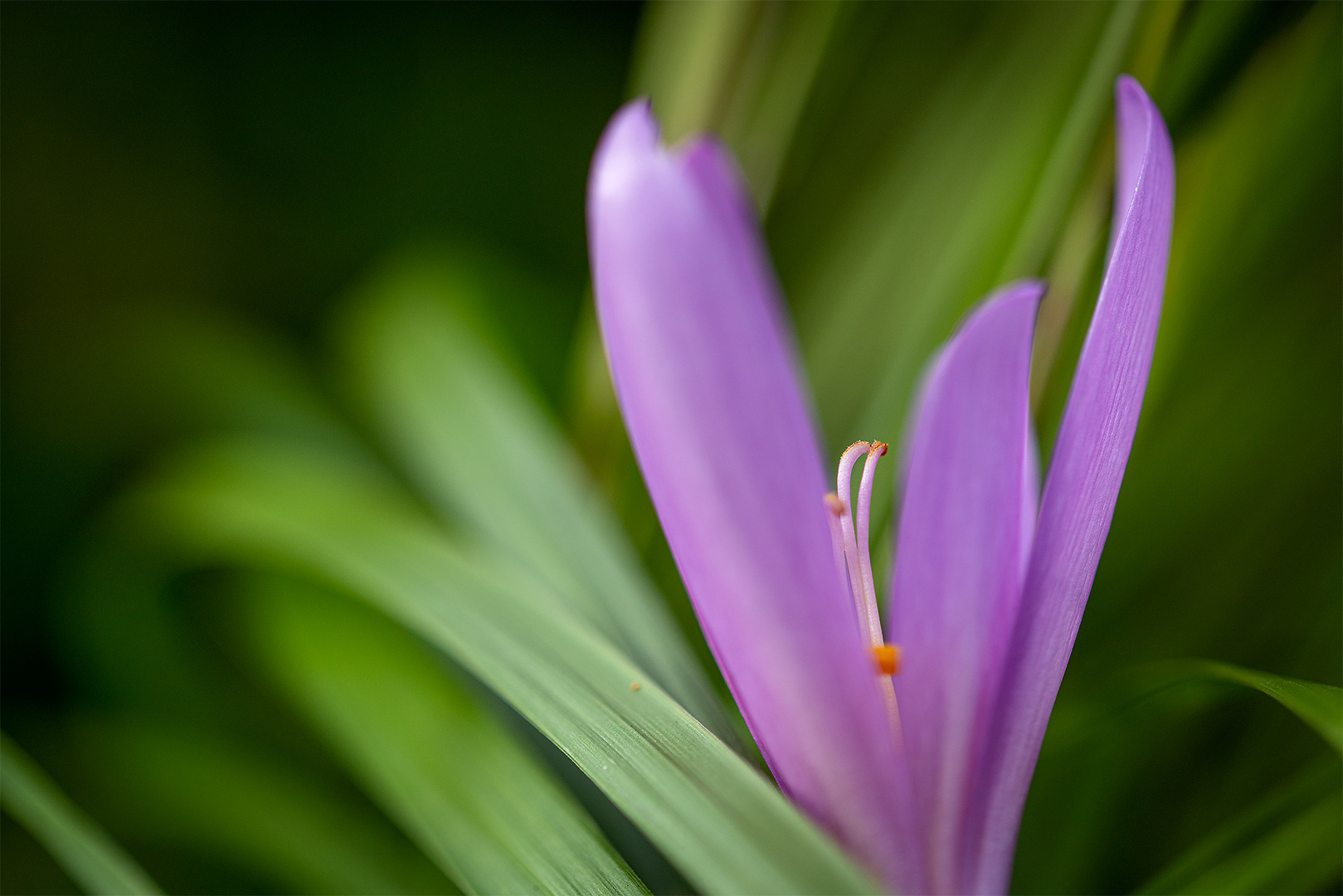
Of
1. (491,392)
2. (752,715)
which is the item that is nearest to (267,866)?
(491,392)

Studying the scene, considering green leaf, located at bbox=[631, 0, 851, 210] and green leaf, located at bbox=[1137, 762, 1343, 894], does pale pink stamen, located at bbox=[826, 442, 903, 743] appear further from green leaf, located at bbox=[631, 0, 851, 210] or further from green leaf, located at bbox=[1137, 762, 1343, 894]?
green leaf, located at bbox=[631, 0, 851, 210]

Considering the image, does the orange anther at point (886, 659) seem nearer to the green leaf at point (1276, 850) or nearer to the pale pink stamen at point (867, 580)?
the pale pink stamen at point (867, 580)

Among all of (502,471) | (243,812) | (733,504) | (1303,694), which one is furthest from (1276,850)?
(243,812)

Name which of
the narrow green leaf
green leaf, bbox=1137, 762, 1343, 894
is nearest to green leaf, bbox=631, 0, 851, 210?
the narrow green leaf

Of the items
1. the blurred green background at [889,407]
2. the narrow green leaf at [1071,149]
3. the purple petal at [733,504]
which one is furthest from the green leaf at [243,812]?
the narrow green leaf at [1071,149]

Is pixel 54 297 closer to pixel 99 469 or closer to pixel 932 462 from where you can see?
pixel 99 469

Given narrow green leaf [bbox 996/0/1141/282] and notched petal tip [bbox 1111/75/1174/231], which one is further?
narrow green leaf [bbox 996/0/1141/282]
